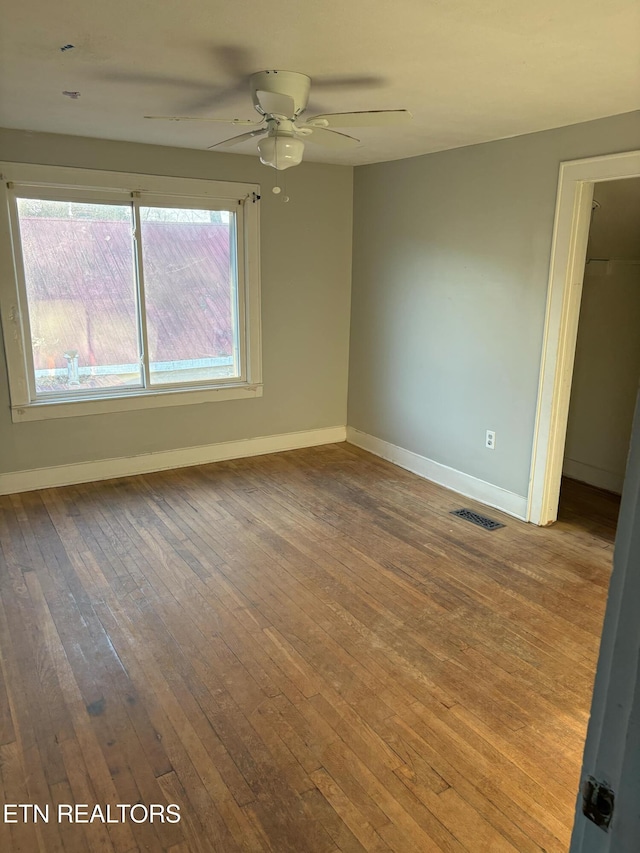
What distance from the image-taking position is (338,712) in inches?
88.1

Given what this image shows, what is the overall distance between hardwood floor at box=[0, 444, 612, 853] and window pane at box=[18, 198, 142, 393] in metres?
1.02

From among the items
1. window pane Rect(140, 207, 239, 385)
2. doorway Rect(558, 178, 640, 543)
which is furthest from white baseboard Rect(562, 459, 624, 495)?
window pane Rect(140, 207, 239, 385)

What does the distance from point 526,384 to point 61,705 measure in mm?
3094

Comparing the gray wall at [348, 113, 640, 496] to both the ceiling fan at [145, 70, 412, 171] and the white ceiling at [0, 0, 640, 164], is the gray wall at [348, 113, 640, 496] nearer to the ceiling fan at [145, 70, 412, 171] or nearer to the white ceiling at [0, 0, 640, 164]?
the white ceiling at [0, 0, 640, 164]

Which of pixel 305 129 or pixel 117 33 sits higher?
pixel 117 33

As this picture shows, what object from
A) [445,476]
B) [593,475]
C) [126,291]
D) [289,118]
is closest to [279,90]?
[289,118]

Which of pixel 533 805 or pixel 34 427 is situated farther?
pixel 34 427

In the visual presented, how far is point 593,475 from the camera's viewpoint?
15.2 ft

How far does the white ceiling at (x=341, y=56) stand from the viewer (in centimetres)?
190

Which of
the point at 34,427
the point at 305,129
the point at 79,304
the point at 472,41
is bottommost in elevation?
the point at 34,427

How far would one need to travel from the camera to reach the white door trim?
3320mm

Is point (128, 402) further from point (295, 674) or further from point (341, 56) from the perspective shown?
point (341, 56)

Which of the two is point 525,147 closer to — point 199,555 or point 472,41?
point 472,41

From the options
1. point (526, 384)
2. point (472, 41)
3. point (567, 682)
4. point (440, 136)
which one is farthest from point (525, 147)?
point (567, 682)
